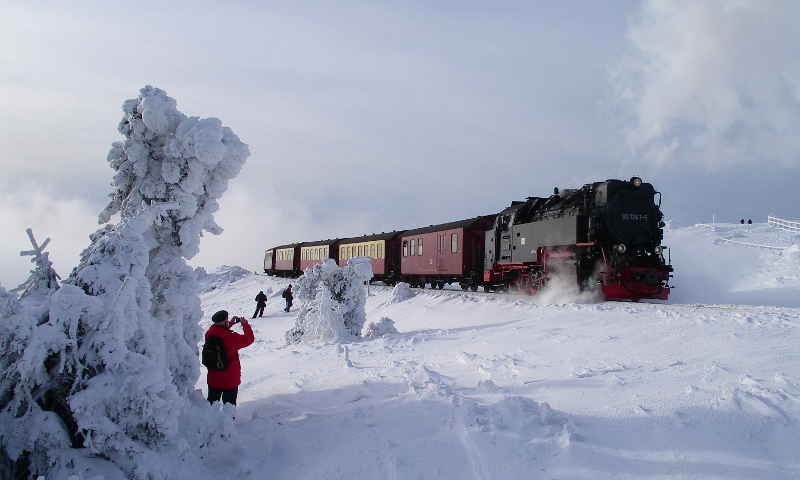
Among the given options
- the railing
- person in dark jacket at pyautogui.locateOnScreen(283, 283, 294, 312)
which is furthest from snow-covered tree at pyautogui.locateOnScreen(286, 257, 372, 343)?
the railing

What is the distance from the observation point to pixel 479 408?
5758mm

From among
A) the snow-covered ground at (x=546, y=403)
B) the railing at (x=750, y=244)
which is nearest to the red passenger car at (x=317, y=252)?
the railing at (x=750, y=244)

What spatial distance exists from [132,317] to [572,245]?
1287 centimetres

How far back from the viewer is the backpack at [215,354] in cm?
638

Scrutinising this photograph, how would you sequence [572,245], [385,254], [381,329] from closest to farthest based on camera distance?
1. [381,329]
2. [572,245]
3. [385,254]

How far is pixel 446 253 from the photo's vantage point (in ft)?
82.5

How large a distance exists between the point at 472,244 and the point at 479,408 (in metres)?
18.0

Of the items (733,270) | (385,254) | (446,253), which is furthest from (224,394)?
(733,270)

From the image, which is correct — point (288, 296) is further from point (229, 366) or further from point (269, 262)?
point (269, 262)

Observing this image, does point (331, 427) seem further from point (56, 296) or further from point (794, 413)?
point (794, 413)

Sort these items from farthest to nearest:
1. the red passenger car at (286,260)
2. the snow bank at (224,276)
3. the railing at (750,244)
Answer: the snow bank at (224,276) < the red passenger car at (286,260) < the railing at (750,244)

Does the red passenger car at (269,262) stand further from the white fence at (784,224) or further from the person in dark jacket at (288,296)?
the white fence at (784,224)

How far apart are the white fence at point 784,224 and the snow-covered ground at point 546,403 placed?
34.7 metres

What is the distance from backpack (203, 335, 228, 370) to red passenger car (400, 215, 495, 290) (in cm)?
1747
